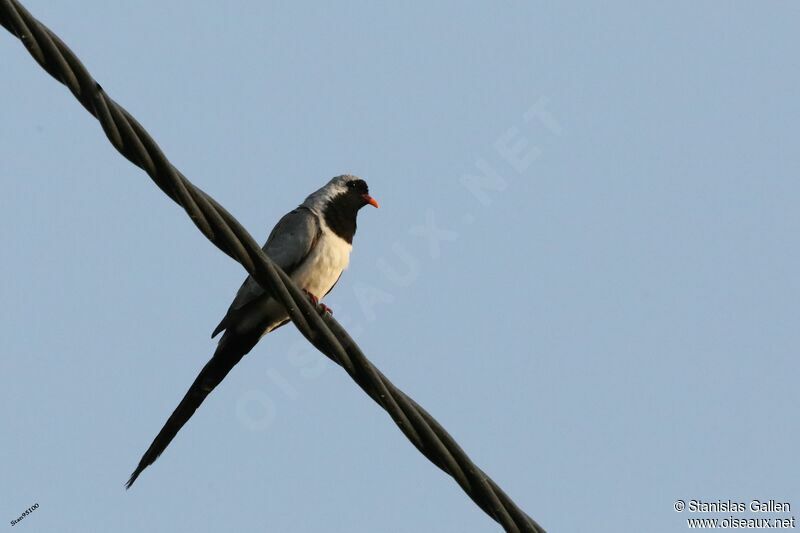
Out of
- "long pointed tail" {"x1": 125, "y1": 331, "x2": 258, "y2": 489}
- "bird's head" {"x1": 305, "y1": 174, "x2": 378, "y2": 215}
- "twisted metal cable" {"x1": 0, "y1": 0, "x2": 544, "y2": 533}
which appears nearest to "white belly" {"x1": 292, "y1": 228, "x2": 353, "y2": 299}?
"bird's head" {"x1": 305, "y1": 174, "x2": 378, "y2": 215}

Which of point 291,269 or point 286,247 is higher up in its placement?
point 286,247

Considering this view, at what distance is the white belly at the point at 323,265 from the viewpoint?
6.63m

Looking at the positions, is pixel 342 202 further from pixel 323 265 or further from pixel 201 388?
pixel 201 388

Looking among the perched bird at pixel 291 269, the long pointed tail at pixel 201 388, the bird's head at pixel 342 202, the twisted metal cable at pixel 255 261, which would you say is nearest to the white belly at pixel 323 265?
the perched bird at pixel 291 269

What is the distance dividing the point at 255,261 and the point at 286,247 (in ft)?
9.83

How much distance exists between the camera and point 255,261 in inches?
143

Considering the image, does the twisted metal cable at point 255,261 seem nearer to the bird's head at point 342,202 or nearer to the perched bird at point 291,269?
the perched bird at point 291,269

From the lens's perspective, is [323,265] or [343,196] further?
[343,196]

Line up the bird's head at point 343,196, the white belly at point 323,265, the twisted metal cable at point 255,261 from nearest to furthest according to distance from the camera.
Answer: the twisted metal cable at point 255,261 < the white belly at point 323,265 < the bird's head at point 343,196

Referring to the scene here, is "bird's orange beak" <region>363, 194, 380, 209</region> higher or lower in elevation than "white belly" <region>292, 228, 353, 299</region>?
higher

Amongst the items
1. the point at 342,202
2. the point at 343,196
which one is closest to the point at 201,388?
the point at 342,202

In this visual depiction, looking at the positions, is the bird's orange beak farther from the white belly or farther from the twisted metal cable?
Result: the twisted metal cable

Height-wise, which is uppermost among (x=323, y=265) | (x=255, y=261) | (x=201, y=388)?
(x=323, y=265)

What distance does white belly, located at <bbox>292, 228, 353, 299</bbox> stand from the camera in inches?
261
